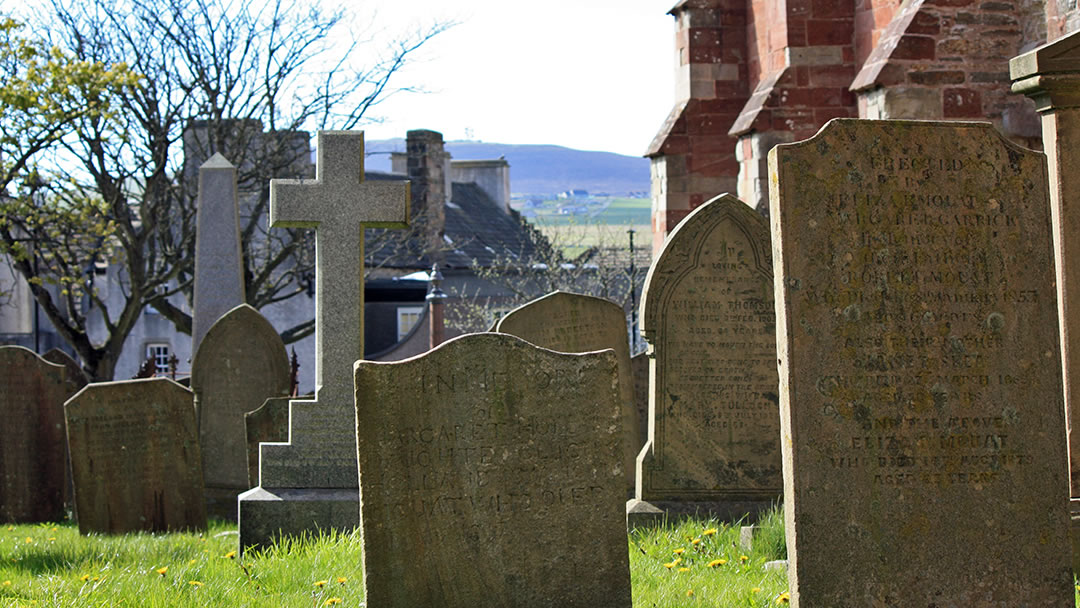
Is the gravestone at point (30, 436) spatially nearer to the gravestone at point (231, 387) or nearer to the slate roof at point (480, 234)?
the gravestone at point (231, 387)

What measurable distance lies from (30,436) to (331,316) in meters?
4.22

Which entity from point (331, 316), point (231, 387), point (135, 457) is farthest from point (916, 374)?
point (231, 387)

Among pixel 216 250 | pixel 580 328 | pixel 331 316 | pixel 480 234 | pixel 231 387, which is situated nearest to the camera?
pixel 331 316

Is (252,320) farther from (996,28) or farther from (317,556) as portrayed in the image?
(996,28)

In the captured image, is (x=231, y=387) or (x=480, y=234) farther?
(x=480, y=234)

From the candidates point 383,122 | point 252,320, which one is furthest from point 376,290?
point 252,320

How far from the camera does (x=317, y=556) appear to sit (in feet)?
21.8

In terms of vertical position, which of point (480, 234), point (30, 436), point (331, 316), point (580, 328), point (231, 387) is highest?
point (480, 234)

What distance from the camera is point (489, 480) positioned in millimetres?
5094

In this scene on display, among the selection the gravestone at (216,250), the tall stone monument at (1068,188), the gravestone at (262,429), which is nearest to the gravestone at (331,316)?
the gravestone at (262,429)

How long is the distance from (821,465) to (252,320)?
7485 millimetres

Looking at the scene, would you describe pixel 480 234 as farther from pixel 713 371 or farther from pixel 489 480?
pixel 489 480

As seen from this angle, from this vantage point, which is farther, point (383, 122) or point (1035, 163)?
point (383, 122)

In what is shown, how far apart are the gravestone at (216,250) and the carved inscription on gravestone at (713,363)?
7.71 meters
